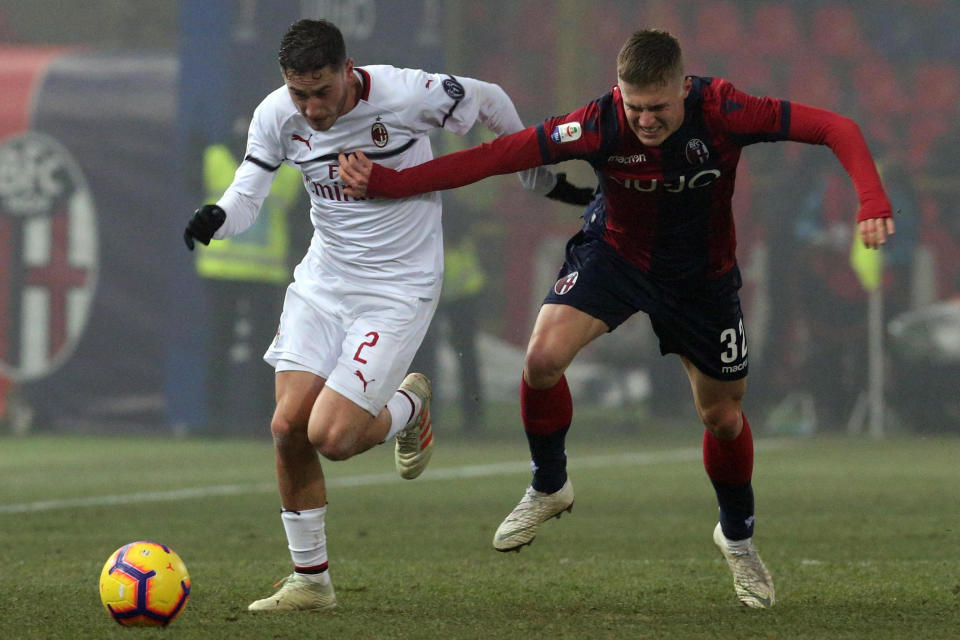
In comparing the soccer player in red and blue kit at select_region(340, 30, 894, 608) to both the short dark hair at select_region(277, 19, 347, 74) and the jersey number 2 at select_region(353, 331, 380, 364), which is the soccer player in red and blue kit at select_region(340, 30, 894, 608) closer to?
the short dark hair at select_region(277, 19, 347, 74)

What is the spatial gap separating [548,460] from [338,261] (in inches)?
41.4

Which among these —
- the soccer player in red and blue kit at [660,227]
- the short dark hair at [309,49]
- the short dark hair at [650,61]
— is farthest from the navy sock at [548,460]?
the short dark hair at [309,49]

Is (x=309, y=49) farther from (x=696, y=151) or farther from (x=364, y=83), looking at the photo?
(x=696, y=151)

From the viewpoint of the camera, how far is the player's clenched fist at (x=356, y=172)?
4.91m

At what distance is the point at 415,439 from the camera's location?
5.69 meters

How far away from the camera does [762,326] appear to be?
48.3ft

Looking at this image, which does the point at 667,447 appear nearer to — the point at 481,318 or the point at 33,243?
the point at 481,318

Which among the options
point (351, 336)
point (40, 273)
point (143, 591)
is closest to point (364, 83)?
point (351, 336)

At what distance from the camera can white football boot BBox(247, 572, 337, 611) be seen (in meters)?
4.79

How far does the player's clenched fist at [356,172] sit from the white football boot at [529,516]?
1247 millimetres

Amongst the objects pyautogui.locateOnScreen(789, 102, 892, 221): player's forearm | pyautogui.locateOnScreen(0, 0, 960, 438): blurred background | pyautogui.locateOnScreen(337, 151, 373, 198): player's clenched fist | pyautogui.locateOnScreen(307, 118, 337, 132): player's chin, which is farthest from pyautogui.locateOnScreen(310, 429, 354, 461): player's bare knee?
pyautogui.locateOnScreen(0, 0, 960, 438): blurred background

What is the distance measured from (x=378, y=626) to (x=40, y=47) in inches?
496

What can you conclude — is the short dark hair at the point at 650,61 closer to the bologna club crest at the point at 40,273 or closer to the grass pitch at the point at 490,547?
the grass pitch at the point at 490,547

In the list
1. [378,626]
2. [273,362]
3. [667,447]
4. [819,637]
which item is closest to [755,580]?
[819,637]
